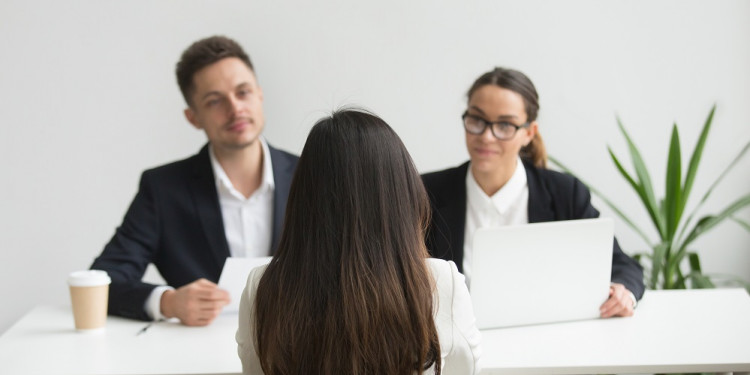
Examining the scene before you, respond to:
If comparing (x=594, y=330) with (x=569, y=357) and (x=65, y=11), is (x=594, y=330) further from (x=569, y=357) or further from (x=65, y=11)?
(x=65, y=11)

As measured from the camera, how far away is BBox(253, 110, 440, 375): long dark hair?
1.52 meters

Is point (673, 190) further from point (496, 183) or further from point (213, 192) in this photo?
point (213, 192)

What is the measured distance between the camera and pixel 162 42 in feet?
12.2

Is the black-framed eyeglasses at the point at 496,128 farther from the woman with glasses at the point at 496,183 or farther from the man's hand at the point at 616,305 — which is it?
the man's hand at the point at 616,305

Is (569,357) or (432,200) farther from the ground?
(432,200)

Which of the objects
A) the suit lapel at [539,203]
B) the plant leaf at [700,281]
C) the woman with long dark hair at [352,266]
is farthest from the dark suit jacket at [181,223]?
the plant leaf at [700,281]

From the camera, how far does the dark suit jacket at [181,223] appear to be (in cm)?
276

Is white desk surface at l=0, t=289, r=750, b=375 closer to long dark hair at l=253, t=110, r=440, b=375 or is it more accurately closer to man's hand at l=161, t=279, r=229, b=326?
man's hand at l=161, t=279, r=229, b=326

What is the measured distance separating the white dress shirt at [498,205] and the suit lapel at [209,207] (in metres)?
0.79

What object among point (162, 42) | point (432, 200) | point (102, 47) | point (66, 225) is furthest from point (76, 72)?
point (432, 200)

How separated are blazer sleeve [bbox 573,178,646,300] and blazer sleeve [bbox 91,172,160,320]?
131 cm

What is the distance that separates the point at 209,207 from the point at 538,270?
1.18m

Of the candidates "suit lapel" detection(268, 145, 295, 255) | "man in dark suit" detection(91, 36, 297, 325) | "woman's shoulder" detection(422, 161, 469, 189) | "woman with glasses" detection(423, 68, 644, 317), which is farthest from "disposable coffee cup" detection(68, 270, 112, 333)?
"woman's shoulder" detection(422, 161, 469, 189)

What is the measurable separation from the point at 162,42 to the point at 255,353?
237cm
